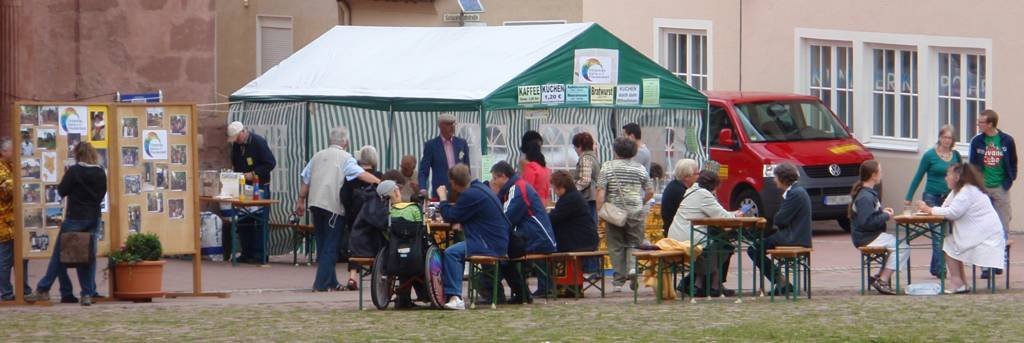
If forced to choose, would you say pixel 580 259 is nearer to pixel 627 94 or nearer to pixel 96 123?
pixel 627 94

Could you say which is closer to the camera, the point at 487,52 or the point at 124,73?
the point at 487,52

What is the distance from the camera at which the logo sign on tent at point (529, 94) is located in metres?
19.0

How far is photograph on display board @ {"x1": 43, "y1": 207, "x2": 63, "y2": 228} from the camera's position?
16359 mm

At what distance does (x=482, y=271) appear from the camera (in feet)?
52.3

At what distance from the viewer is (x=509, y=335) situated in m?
13.2

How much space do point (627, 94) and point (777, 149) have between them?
18.3 ft

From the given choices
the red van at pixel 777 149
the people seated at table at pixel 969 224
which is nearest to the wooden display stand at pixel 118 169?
the people seated at table at pixel 969 224

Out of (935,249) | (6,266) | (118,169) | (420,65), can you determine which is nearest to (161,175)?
(118,169)

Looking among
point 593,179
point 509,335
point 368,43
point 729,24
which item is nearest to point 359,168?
point 593,179

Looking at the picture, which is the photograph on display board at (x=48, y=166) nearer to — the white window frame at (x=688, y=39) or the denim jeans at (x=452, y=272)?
the denim jeans at (x=452, y=272)

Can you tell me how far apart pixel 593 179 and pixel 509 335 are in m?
5.46

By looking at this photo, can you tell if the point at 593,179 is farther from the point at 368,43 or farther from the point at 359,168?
the point at 368,43

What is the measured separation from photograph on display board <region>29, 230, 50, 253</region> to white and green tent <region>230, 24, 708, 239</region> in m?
4.41

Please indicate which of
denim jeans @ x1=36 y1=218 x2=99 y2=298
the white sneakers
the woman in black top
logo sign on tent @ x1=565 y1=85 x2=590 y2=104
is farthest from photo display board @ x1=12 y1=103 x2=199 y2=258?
logo sign on tent @ x1=565 y1=85 x2=590 y2=104
